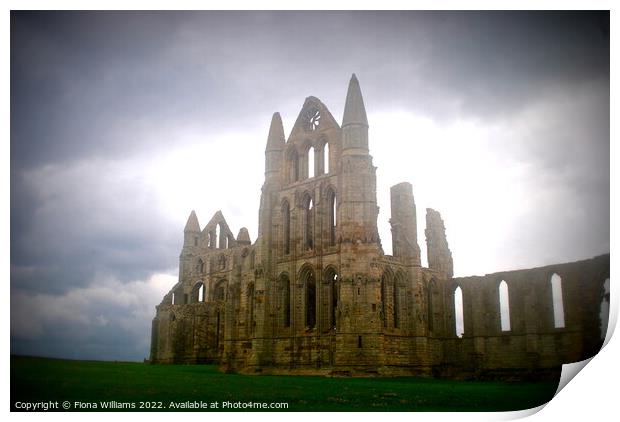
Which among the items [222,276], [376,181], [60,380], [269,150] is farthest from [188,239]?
[60,380]

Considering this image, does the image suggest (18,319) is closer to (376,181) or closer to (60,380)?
(60,380)

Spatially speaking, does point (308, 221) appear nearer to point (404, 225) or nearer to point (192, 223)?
point (404, 225)

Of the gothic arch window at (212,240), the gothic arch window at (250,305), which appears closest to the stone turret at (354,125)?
the gothic arch window at (250,305)

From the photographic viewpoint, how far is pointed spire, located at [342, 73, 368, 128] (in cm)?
3136

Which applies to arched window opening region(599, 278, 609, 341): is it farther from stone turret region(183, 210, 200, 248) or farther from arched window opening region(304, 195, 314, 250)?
stone turret region(183, 210, 200, 248)

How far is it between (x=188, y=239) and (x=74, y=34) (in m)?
44.1

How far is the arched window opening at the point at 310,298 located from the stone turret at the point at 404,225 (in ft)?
14.7

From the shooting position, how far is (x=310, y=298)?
3403 centimetres

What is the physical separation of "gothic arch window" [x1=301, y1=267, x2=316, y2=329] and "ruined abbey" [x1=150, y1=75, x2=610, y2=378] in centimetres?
6

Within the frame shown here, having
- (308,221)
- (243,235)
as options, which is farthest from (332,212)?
(243,235)

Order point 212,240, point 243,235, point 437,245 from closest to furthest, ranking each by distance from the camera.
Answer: point 437,245
point 243,235
point 212,240

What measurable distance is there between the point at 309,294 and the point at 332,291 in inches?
90.5

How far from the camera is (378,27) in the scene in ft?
60.5


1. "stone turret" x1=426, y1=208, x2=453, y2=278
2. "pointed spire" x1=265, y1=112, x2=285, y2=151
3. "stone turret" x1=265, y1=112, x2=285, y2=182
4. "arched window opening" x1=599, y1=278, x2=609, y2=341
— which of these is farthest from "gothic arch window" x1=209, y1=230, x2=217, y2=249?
"arched window opening" x1=599, y1=278, x2=609, y2=341
